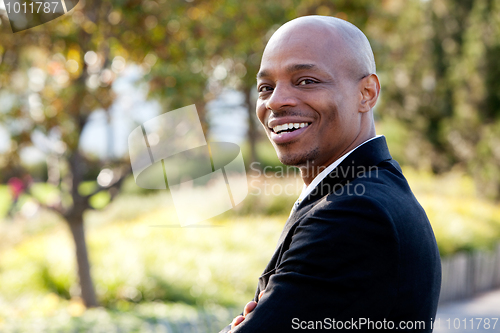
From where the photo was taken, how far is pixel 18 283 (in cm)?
666

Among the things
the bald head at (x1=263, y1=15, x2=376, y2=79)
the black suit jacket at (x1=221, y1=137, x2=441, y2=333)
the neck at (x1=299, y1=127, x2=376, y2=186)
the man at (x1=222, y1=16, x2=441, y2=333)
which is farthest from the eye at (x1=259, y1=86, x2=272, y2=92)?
the black suit jacket at (x1=221, y1=137, x2=441, y2=333)

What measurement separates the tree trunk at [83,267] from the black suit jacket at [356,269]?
4873 mm

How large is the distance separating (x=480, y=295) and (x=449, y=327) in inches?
82.2

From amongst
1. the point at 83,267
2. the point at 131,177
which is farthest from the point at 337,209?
the point at 131,177

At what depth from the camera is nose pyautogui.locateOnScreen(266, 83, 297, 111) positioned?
141cm

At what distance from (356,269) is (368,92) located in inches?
25.4

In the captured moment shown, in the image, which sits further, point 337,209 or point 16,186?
point 16,186

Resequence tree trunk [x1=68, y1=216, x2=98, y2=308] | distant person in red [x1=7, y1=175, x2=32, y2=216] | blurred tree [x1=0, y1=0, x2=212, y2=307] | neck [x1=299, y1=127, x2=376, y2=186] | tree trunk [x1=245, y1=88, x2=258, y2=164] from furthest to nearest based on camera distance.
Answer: tree trunk [x1=245, y1=88, x2=258, y2=164] → tree trunk [x1=68, y1=216, x2=98, y2=308] → distant person in red [x1=7, y1=175, x2=32, y2=216] → blurred tree [x1=0, y1=0, x2=212, y2=307] → neck [x1=299, y1=127, x2=376, y2=186]

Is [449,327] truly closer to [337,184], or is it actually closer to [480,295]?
[480,295]

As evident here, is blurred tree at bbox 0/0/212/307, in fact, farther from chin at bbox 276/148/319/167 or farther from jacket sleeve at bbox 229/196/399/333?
jacket sleeve at bbox 229/196/399/333

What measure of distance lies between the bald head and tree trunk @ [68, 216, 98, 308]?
4.85 metres

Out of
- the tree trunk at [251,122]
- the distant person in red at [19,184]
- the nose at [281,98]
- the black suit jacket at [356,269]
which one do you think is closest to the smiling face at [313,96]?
the nose at [281,98]

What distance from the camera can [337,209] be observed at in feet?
3.81

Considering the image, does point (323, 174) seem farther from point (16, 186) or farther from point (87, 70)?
point (16, 186)
